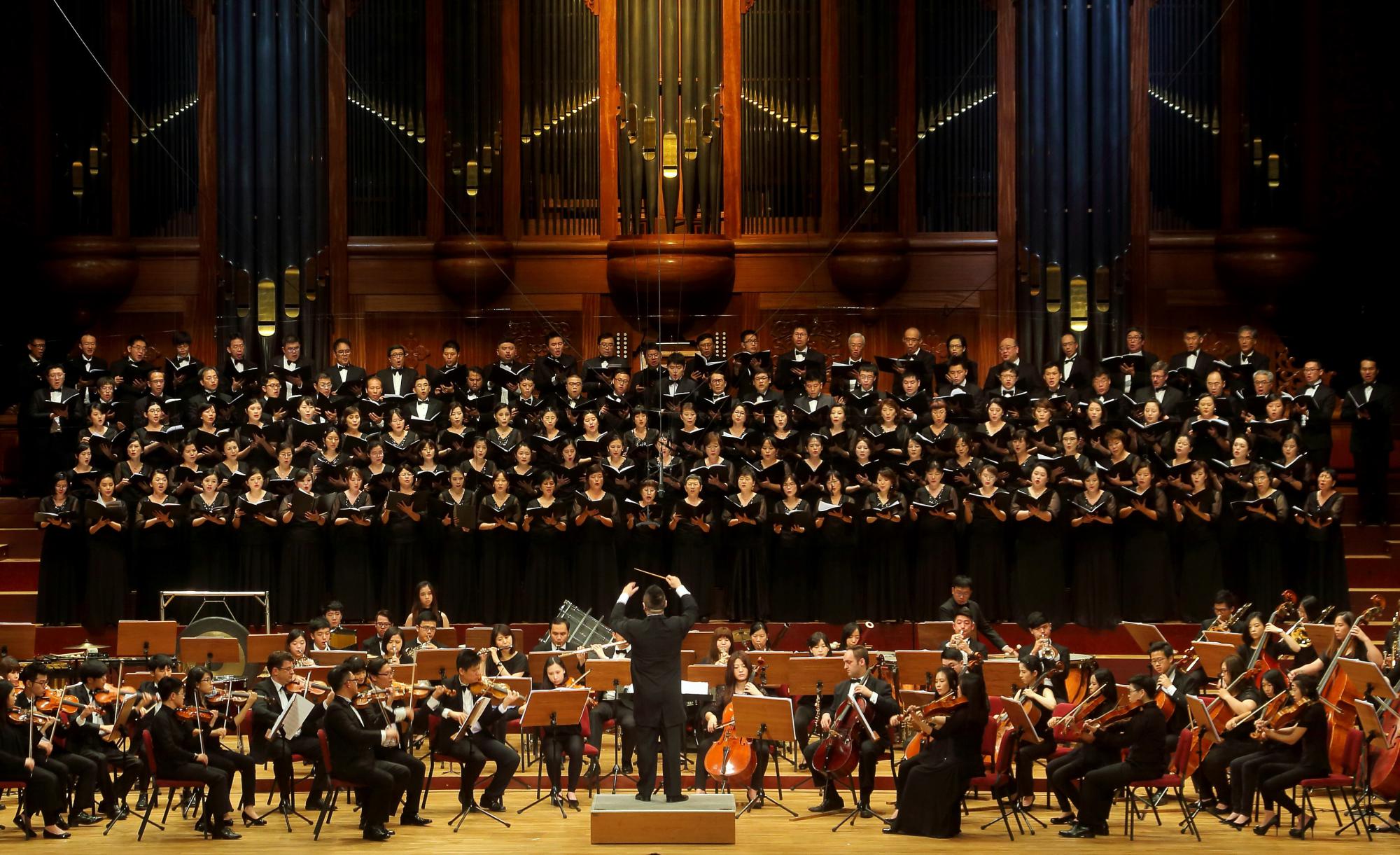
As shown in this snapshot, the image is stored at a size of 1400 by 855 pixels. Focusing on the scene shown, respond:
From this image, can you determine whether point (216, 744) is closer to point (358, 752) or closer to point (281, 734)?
point (281, 734)

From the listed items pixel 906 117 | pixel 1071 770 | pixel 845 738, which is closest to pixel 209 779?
pixel 845 738

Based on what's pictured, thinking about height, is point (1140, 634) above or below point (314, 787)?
above

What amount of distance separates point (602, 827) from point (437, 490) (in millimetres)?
3860

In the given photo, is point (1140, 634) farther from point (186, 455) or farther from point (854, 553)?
point (186, 455)

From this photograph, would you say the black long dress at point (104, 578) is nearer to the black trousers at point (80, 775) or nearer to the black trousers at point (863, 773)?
the black trousers at point (80, 775)

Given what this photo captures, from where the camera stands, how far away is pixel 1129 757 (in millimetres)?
8914

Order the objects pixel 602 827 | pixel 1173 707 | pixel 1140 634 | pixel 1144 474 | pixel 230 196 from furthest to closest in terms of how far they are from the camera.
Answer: pixel 230 196 → pixel 1144 474 → pixel 1140 634 → pixel 1173 707 → pixel 602 827

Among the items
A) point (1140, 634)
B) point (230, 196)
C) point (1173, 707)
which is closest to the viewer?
point (1173, 707)

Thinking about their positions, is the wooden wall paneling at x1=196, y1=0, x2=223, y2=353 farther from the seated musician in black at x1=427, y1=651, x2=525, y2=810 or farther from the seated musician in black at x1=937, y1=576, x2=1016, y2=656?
the seated musician in black at x1=937, y1=576, x2=1016, y2=656

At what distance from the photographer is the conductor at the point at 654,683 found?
345 inches

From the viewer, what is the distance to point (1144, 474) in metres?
11.5

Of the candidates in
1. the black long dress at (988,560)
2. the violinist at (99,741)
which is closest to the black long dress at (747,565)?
the black long dress at (988,560)

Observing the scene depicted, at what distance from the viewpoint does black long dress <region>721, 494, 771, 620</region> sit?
38.9ft

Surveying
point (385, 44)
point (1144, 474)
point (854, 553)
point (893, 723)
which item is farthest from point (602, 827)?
point (385, 44)
